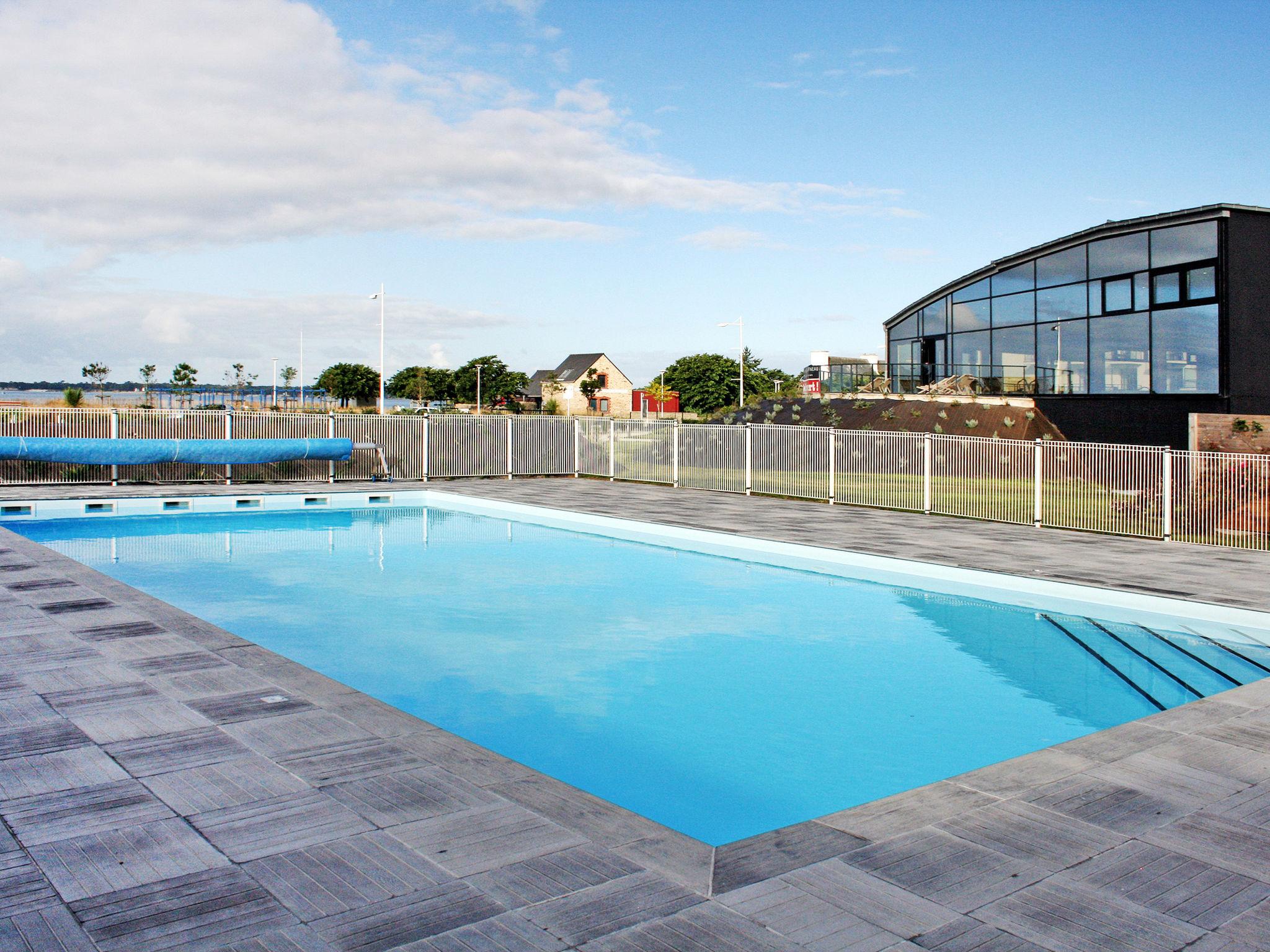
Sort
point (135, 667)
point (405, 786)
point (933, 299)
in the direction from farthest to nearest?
point (933, 299) < point (135, 667) < point (405, 786)

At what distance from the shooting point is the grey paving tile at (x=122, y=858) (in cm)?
332

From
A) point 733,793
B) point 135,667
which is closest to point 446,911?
point 733,793

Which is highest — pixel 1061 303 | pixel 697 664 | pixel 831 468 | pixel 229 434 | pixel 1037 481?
pixel 1061 303

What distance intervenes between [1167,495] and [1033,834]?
11478 millimetres

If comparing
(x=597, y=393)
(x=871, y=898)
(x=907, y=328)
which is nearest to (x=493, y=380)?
(x=597, y=393)

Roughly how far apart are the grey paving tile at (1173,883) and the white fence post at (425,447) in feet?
71.9

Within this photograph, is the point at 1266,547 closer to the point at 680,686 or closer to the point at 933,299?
the point at 680,686

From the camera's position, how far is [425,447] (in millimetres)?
24422

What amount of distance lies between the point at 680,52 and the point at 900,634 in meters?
13.8

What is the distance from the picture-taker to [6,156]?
21.8 meters

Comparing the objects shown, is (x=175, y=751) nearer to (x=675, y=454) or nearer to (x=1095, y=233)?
(x=675, y=454)

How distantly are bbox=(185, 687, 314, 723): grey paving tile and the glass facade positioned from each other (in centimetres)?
2221

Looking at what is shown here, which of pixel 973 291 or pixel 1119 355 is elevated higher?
pixel 973 291

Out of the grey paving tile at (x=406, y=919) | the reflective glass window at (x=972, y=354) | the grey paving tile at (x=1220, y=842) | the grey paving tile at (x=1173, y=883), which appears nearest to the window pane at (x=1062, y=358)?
the reflective glass window at (x=972, y=354)
